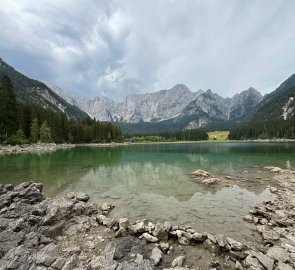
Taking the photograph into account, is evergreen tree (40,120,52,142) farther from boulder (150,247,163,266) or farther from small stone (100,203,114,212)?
boulder (150,247,163,266)

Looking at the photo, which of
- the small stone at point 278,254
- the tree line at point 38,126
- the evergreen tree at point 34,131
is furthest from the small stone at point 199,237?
the evergreen tree at point 34,131

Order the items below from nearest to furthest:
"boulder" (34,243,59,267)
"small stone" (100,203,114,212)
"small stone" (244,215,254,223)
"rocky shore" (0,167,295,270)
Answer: "boulder" (34,243,59,267), "rocky shore" (0,167,295,270), "small stone" (244,215,254,223), "small stone" (100,203,114,212)

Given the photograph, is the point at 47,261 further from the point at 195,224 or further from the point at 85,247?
the point at 195,224

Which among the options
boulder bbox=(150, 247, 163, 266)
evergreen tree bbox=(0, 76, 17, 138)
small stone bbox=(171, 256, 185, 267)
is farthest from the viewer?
evergreen tree bbox=(0, 76, 17, 138)

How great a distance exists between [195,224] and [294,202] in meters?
12.0

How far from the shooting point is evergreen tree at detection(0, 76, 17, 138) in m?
87.9

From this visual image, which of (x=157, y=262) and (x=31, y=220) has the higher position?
(x=31, y=220)

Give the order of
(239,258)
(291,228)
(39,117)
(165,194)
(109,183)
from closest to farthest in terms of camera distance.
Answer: (239,258) → (291,228) → (165,194) → (109,183) → (39,117)

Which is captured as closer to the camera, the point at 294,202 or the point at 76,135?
the point at 294,202

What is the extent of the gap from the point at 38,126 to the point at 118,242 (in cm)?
11176

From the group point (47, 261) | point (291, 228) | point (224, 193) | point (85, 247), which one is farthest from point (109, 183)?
point (291, 228)

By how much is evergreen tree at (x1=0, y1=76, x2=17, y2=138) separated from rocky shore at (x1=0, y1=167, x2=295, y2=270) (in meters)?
85.0

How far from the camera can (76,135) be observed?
5832 inches

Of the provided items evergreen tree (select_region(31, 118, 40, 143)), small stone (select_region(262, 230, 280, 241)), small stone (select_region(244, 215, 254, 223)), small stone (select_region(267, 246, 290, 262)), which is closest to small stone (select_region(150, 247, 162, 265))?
small stone (select_region(267, 246, 290, 262))
